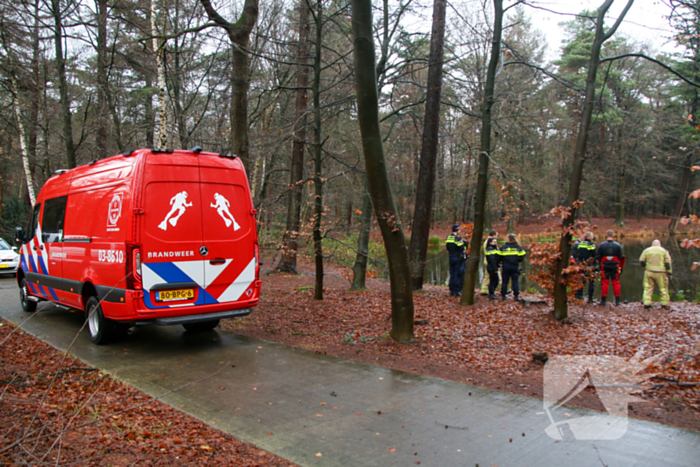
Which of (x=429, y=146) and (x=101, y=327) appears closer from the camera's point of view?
(x=101, y=327)

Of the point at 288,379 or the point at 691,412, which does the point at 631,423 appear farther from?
the point at 288,379

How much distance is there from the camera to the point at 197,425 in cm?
425

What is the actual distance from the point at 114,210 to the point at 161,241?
3.10 ft

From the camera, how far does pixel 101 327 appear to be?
720 centimetres

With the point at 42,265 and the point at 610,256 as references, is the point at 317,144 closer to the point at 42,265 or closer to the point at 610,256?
the point at 42,265

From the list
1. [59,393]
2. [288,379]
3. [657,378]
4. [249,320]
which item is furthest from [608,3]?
[59,393]

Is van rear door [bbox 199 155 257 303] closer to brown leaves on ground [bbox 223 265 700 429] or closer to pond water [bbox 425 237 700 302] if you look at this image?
brown leaves on ground [bbox 223 265 700 429]

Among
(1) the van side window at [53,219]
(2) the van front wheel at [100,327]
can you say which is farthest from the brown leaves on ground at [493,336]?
(1) the van side window at [53,219]

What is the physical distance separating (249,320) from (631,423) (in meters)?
7.01

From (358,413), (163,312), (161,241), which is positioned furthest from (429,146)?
(358,413)

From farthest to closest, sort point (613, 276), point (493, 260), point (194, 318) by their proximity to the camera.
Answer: point (493, 260)
point (613, 276)
point (194, 318)

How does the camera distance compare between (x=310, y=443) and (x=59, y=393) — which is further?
(x=59, y=393)

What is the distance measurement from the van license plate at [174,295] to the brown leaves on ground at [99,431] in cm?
135

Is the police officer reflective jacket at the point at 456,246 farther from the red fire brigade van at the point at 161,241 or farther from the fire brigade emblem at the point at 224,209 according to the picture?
the fire brigade emblem at the point at 224,209
